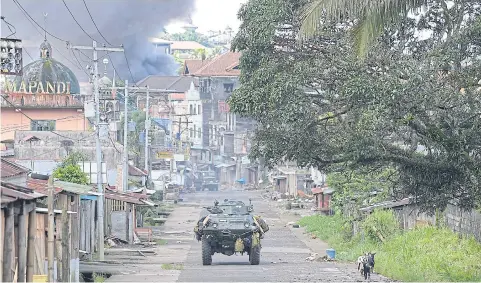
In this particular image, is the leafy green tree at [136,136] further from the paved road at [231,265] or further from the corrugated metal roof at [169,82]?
the corrugated metal roof at [169,82]

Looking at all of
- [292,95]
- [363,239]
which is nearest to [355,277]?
[292,95]

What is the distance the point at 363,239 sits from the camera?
42.0 m

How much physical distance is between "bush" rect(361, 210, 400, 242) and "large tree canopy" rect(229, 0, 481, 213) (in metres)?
11.7

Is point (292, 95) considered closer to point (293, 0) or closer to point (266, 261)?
point (293, 0)

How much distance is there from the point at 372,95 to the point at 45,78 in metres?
53.8

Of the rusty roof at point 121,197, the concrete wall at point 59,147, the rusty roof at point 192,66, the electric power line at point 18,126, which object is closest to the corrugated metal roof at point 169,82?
the rusty roof at point 192,66

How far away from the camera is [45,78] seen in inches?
2968

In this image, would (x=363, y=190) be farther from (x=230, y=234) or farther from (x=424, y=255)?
(x=424, y=255)

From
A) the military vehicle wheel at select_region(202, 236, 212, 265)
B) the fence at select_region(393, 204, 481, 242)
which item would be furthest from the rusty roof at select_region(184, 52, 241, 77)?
the military vehicle wheel at select_region(202, 236, 212, 265)

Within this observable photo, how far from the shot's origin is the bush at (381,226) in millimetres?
39750

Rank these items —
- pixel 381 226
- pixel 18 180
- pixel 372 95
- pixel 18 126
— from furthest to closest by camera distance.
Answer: pixel 18 126 → pixel 381 226 → pixel 18 180 → pixel 372 95

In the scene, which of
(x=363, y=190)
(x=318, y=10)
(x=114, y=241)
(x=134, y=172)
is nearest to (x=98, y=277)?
(x=318, y=10)

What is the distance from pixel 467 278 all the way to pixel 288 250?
17171 millimetres

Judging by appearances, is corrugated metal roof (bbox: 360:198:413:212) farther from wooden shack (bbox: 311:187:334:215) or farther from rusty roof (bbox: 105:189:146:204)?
wooden shack (bbox: 311:187:334:215)
